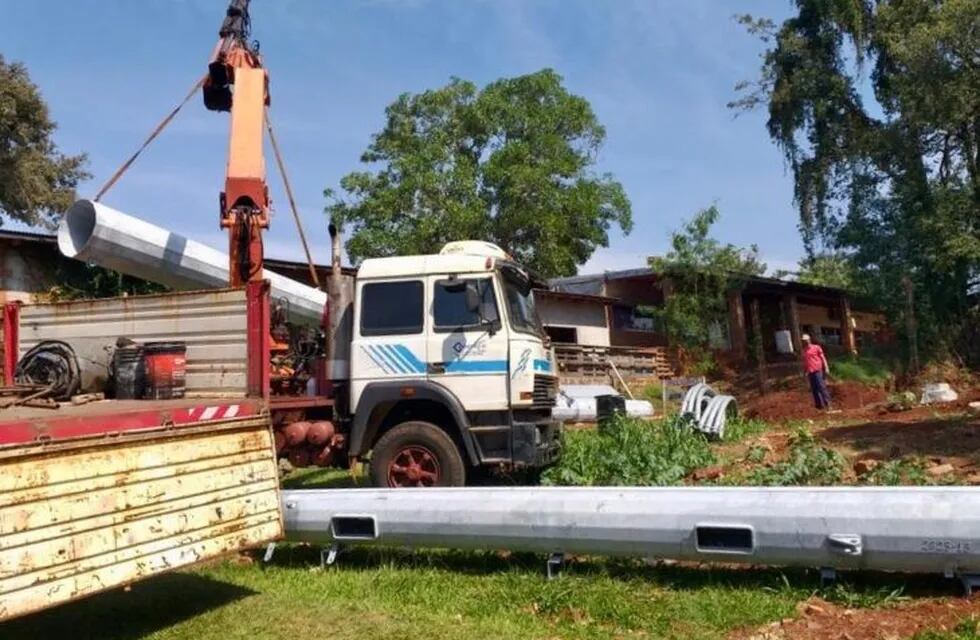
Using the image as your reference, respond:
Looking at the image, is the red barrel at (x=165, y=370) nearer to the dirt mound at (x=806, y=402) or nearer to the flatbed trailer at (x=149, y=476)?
the flatbed trailer at (x=149, y=476)

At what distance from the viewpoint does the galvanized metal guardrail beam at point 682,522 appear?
4.96 metres

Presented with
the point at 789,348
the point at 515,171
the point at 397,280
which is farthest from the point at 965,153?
the point at 397,280

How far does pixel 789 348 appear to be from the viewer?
28141 mm

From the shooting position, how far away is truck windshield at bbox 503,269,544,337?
26.5ft

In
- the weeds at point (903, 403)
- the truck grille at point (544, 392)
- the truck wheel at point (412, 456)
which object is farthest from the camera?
the weeds at point (903, 403)

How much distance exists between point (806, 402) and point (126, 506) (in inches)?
639

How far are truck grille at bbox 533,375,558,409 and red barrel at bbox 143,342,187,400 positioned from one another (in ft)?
10.2

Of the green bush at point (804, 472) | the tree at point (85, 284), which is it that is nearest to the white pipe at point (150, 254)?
the green bush at point (804, 472)

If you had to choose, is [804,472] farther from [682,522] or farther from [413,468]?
[413,468]

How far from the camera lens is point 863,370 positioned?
2316cm

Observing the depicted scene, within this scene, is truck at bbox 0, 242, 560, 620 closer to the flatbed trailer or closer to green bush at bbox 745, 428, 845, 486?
the flatbed trailer

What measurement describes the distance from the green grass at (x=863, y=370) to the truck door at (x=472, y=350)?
663 inches

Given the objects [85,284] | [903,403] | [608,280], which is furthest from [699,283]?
[85,284]

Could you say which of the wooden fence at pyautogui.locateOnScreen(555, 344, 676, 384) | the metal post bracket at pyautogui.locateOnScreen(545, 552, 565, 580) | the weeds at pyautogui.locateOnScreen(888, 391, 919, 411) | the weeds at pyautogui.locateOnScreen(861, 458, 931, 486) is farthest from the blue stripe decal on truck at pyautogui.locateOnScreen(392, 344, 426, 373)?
the wooden fence at pyautogui.locateOnScreen(555, 344, 676, 384)
